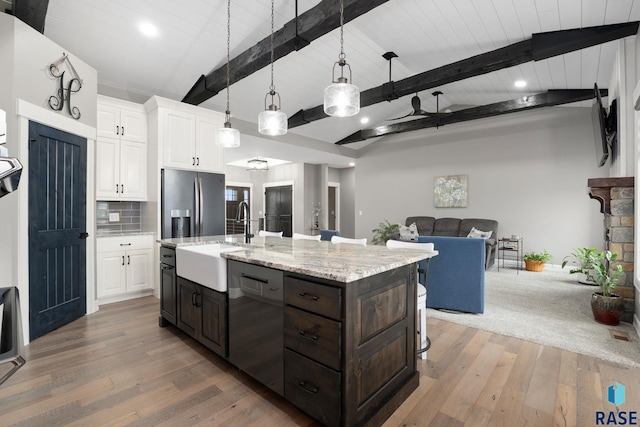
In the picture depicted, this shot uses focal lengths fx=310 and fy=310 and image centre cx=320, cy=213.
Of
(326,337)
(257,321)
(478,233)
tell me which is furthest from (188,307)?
(478,233)

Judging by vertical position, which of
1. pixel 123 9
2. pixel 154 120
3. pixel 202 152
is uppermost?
pixel 123 9

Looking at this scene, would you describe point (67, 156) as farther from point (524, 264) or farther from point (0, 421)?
point (524, 264)

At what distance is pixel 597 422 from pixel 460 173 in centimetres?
590

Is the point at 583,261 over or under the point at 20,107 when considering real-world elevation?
under

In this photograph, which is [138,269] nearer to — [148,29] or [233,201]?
[148,29]

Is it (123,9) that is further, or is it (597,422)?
(123,9)

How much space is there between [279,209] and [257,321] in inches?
312

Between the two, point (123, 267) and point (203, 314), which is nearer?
point (203, 314)

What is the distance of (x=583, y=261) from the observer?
4855mm

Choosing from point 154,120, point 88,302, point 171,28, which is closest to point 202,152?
point 154,120

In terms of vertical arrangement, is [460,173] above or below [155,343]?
above

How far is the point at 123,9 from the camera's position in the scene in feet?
9.95
